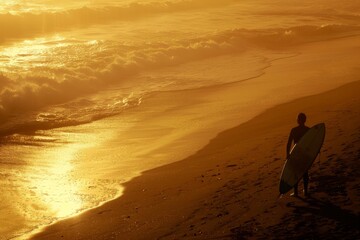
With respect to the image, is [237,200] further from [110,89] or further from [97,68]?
[97,68]

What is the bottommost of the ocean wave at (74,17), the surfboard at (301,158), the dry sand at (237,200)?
the dry sand at (237,200)

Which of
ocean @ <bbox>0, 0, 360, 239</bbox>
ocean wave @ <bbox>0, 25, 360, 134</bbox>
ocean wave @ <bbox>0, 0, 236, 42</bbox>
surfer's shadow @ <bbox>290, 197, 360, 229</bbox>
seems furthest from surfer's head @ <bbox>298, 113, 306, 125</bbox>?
ocean wave @ <bbox>0, 0, 236, 42</bbox>

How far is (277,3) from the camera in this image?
161 feet

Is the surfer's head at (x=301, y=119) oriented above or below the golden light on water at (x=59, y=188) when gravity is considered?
above

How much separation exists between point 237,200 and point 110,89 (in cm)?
1157

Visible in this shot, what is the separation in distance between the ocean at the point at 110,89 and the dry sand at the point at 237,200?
2.04 feet

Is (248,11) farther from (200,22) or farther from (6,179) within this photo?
(6,179)

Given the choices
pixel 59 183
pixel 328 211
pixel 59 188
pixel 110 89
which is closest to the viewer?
pixel 328 211

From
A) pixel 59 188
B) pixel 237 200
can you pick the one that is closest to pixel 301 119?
pixel 237 200

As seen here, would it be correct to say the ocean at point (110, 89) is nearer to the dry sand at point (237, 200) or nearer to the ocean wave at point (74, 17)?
the ocean wave at point (74, 17)

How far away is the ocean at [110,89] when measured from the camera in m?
11.8

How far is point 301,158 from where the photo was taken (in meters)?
9.36

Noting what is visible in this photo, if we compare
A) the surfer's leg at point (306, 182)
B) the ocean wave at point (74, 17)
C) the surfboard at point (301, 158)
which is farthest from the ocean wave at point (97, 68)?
the surfer's leg at point (306, 182)

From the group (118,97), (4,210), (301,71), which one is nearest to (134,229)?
(4,210)
